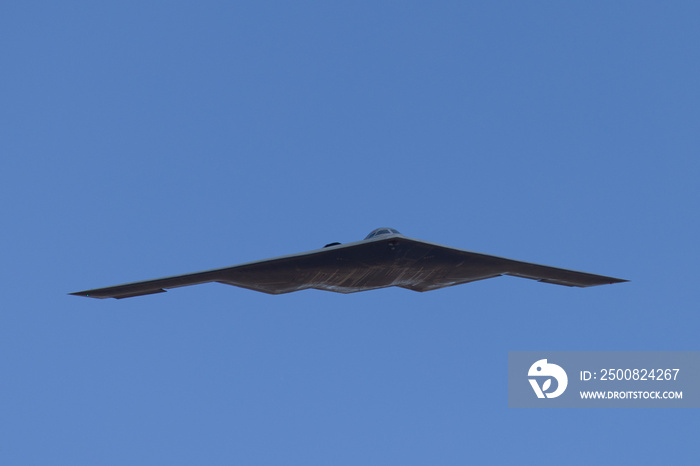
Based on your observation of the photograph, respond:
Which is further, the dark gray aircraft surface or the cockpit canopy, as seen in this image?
the cockpit canopy

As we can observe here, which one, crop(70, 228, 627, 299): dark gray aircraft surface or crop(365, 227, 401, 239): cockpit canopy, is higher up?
crop(365, 227, 401, 239): cockpit canopy

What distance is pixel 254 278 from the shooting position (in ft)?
73.6

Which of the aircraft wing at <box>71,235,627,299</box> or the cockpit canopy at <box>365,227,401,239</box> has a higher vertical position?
the cockpit canopy at <box>365,227,401,239</box>

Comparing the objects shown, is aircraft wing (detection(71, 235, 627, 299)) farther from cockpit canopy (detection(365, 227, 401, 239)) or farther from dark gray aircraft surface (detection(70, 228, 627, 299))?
cockpit canopy (detection(365, 227, 401, 239))

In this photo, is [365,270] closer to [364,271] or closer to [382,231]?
[364,271]

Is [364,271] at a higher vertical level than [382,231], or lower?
lower

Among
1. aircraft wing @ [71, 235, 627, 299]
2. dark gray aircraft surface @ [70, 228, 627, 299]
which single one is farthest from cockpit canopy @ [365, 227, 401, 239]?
aircraft wing @ [71, 235, 627, 299]

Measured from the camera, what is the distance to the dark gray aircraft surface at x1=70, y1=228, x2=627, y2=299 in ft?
66.2

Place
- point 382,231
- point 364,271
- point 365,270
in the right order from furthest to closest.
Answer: point 364,271 < point 365,270 < point 382,231

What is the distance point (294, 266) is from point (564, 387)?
488 inches

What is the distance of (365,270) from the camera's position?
21.7 metres

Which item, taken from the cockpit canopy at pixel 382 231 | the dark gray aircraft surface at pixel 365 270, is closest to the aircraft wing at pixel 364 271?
the dark gray aircraft surface at pixel 365 270

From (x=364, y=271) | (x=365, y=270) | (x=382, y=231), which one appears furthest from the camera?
(x=364, y=271)

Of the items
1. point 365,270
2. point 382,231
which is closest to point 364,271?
point 365,270
